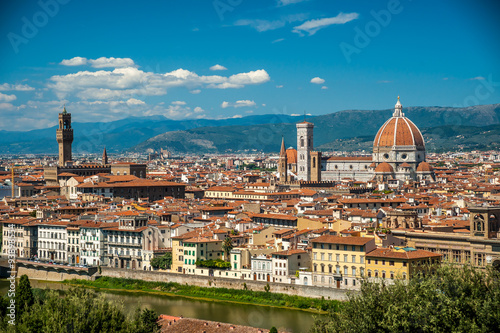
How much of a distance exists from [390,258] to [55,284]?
1867 centimetres

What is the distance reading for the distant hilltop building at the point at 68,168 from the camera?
86.2 metres

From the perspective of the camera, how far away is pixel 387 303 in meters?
19.7

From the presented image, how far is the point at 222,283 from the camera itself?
35469 mm

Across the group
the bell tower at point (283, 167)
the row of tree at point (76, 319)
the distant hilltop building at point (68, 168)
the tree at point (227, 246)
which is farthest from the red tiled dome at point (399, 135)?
the row of tree at point (76, 319)

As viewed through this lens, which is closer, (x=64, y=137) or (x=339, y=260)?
(x=339, y=260)

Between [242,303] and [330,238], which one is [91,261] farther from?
[330,238]

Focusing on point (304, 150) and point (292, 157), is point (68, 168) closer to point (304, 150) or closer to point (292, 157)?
point (304, 150)

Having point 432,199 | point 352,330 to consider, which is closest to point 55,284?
point 352,330

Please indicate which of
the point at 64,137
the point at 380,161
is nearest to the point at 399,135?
the point at 380,161

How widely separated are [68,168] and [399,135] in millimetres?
42857

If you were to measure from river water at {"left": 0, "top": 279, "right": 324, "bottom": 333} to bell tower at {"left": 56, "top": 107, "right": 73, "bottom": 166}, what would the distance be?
191 ft

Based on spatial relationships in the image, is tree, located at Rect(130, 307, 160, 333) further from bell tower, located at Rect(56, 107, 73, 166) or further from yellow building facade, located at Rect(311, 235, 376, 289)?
bell tower, located at Rect(56, 107, 73, 166)

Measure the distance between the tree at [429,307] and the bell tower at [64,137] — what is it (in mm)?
77009

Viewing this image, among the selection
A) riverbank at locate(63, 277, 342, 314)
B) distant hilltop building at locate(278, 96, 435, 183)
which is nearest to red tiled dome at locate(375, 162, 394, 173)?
distant hilltop building at locate(278, 96, 435, 183)
